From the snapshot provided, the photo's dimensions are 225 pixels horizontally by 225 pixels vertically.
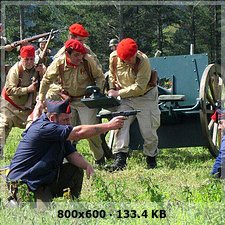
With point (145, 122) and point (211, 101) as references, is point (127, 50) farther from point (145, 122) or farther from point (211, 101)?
point (211, 101)

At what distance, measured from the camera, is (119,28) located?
28188mm

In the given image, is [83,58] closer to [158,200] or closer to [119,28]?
[158,200]

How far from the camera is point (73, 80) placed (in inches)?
323

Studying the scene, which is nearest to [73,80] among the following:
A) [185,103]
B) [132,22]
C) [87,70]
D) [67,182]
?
[87,70]

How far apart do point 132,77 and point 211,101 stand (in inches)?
50.5

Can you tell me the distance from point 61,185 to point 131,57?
2.47 metres

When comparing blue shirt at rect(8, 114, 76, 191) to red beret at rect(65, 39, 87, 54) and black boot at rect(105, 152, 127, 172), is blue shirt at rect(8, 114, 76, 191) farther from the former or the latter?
black boot at rect(105, 152, 127, 172)

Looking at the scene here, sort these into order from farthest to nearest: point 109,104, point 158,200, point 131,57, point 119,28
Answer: point 119,28 → point 131,57 → point 109,104 → point 158,200

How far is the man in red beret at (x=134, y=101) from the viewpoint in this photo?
8.19m

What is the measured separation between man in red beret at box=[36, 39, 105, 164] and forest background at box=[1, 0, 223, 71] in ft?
47.4

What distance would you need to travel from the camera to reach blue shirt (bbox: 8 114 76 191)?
5.65 metres

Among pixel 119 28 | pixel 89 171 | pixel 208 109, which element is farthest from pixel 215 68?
pixel 119 28

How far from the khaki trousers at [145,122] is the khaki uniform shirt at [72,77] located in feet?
1.51

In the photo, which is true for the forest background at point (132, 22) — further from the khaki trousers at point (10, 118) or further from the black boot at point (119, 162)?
the black boot at point (119, 162)
